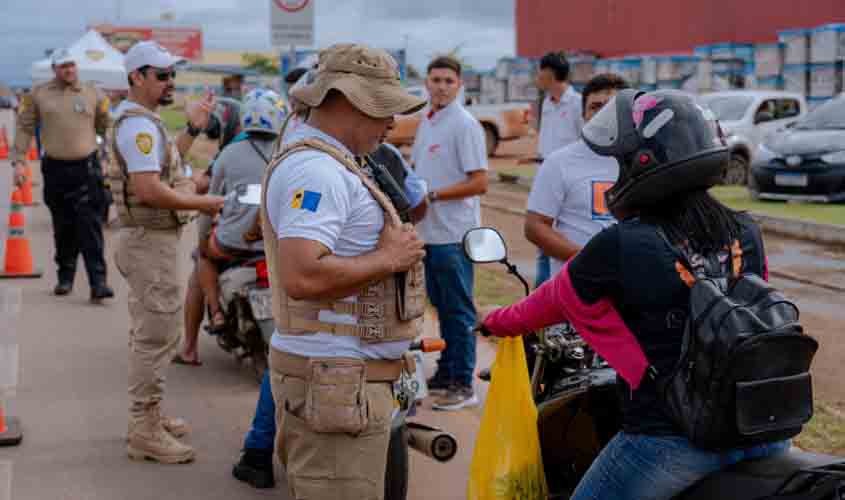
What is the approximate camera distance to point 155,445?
5.93 m

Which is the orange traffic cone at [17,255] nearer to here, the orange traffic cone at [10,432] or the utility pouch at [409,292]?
the orange traffic cone at [10,432]

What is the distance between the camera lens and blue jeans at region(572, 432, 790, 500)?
9.12 feet

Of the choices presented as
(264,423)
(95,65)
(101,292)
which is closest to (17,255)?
(101,292)

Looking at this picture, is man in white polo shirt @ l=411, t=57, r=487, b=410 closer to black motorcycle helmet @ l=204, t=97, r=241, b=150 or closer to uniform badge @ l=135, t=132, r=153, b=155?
black motorcycle helmet @ l=204, t=97, r=241, b=150

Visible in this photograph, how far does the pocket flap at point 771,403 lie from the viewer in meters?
2.60

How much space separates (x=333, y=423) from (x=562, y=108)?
8.06 m

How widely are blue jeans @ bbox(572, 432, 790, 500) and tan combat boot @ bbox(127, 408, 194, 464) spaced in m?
3.45

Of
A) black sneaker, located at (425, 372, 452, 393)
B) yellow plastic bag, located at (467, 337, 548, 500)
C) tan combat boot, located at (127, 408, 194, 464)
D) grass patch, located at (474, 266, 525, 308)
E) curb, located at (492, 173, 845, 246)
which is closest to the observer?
yellow plastic bag, located at (467, 337, 548, 500)

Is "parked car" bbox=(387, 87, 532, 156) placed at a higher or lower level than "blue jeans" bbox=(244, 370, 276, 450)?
higher

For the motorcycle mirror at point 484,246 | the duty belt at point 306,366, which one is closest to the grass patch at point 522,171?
the motorcycle mirror at point 484,246

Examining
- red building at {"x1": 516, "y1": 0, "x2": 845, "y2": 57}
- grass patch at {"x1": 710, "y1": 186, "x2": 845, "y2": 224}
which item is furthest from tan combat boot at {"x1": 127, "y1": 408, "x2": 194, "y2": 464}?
red building at {"x1": 516, "y1": 0, "x2": 845, "y2": 57}

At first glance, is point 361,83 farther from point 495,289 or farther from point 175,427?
point 495,289

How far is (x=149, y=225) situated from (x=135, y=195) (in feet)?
0.58

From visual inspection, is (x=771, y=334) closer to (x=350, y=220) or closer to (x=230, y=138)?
(x=350, y=220)
